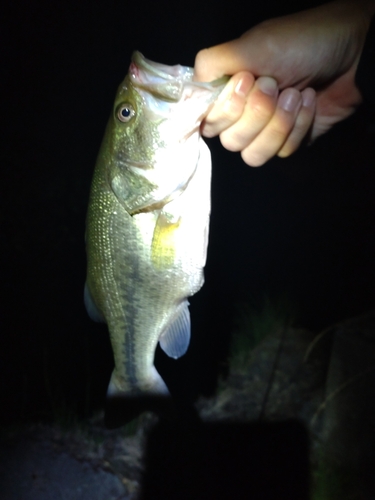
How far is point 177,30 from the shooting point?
6531 mm

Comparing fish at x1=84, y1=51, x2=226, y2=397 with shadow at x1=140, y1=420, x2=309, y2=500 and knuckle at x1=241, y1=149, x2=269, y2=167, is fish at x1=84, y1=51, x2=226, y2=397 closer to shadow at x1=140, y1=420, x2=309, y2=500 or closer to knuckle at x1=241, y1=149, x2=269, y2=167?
knuckle at x1=241, y1=149, x2=269, y2=167

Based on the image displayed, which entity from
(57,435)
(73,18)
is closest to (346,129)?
(57,435)

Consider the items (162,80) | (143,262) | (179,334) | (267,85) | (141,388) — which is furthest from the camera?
(141,388)

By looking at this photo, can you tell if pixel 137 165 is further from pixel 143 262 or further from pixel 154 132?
Result: pixel 143 262

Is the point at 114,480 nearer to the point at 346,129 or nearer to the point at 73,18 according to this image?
the point at 346,129

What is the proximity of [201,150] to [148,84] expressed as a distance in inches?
11.9

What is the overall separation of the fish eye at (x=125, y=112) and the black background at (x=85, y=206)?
1.74 m

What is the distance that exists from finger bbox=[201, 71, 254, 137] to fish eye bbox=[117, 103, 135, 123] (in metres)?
0.30

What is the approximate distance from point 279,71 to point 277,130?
23 cm

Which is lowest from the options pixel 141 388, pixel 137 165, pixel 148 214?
pixel 141 388

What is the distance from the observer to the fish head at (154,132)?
1159 millimetres

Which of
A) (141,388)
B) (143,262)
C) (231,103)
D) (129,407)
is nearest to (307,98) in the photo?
(231,103)

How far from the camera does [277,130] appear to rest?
1.54 meters

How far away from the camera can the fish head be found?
116 centimetres
